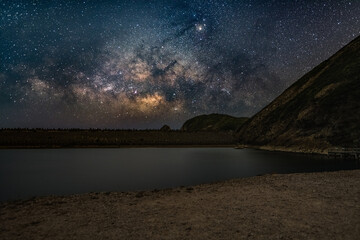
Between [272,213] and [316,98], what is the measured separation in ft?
311

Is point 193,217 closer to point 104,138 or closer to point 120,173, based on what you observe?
point 120,173

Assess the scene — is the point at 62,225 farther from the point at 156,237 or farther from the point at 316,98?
the point at 316,98

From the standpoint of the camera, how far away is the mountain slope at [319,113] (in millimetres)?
73125

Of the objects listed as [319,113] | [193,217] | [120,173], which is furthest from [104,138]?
[193,217]

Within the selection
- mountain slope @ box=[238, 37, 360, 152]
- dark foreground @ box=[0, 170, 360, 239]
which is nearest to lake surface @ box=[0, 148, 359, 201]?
dark foreground @ box=[0, 170, 360, 239]

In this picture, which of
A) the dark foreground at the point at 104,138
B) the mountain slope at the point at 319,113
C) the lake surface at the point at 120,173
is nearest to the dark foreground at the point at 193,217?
the lake surface at the point at 120,173

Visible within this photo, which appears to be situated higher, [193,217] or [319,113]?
[319,113]

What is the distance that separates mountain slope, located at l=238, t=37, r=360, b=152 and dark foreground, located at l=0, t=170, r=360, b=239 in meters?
62.1

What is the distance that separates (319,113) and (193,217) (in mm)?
87477

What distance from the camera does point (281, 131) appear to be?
99938 millimetres

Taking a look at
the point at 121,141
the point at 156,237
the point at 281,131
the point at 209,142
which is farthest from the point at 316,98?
the point at 156,237

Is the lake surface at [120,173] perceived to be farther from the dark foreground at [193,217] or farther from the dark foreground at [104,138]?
the dark foreground at [104,138]

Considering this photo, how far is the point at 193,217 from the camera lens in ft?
34.1

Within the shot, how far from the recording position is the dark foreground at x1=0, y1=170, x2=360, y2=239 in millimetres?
8430
